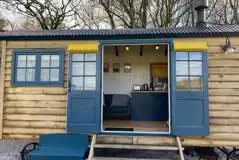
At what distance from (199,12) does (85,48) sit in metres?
3.16

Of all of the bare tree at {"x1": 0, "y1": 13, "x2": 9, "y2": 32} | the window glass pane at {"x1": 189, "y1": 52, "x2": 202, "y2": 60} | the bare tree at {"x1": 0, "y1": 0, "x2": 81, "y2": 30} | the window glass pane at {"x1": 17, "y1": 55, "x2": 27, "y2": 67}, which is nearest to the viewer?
the window glass pane at {"x1": 189, "y1": 52, "x2": 202, "y2": 60}

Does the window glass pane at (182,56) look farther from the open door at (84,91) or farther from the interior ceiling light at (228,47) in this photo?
the open door at (84,91)

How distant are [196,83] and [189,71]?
0.28 m

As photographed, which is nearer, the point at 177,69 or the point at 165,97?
the point at 177,69

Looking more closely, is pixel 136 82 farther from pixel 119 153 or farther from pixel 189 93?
pixel 189 93

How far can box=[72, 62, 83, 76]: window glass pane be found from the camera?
15.2ft

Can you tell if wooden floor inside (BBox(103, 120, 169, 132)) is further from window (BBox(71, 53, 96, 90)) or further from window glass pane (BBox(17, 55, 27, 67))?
window glass pane (BBox(17, 55, 27, 67))

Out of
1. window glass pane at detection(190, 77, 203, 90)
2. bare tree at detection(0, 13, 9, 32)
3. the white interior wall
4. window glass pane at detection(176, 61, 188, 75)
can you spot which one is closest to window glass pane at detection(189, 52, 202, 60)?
window glass pane at detection(176, 61, 188, 75)

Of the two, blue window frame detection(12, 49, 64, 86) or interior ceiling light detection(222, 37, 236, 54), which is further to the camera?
blue window frame detection(12, 49, 64, 86)

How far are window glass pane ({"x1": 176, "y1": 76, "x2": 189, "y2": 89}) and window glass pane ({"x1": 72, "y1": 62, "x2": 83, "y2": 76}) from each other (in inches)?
80.5

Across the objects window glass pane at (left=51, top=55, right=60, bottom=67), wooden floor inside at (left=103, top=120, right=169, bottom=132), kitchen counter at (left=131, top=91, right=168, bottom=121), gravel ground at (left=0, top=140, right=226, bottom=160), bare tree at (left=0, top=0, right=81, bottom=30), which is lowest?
gravel ground at (left=0, top=140, right=226, bottom=160)

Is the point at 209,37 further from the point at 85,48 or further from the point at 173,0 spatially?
the point at 173,0

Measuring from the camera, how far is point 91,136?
455 centimetres

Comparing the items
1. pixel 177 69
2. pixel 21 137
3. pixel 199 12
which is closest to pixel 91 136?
pixel 21 137
